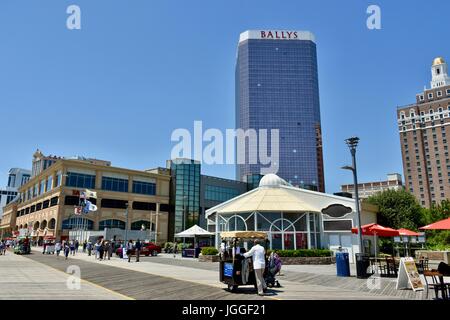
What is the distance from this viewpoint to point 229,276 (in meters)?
12.0

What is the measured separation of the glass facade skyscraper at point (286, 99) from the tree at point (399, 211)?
88.5m

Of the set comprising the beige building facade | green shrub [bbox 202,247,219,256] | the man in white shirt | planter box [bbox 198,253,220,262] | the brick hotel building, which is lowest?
planter box [bbox 198,253,220,262]

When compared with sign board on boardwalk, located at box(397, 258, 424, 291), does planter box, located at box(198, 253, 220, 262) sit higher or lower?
lower

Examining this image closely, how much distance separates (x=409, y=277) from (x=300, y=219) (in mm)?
18653

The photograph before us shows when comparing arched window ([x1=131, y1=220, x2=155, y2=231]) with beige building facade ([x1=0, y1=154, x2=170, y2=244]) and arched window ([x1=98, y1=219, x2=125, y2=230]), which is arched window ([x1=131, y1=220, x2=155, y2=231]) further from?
arched window ([x1=98, y1=219, x2=125, y2=230])

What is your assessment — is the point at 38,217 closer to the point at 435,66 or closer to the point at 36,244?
the point at 36,244

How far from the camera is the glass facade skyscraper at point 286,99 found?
142 metres

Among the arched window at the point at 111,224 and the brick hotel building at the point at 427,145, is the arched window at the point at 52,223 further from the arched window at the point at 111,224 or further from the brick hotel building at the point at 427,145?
the brick hotel building at the point at 427,145

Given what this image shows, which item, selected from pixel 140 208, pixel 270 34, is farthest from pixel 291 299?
pixel 270 34

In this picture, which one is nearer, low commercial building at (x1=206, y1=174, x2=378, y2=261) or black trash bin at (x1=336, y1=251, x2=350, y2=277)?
black trash bin at (x1=336, y1=251, x2=350, y2=277)

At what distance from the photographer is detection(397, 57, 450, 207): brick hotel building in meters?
121

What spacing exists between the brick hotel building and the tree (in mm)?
82881

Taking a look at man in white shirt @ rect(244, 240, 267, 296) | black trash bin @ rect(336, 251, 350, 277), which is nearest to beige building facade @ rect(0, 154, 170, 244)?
black trash bin @ rect(336, 251, 350, 277)
